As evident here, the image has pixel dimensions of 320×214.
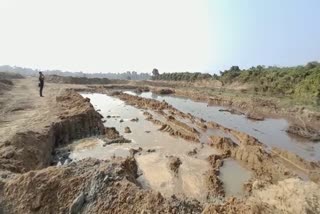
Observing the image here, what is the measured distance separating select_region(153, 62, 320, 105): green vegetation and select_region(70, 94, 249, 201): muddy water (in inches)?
592

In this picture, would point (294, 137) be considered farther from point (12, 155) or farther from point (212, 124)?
point (12, 155)

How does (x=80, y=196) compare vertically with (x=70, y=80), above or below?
above

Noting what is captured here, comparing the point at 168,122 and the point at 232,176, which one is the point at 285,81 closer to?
the point at 168,122

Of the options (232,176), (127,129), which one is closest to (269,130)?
(127,129)

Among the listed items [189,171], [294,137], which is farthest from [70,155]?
[294,137]

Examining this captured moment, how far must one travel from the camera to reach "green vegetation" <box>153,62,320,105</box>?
29.8 m

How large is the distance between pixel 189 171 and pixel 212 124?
9.04m

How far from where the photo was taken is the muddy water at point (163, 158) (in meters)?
10.8

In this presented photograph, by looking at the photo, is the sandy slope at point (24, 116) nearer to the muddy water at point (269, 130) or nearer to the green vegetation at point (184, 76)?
the muddy water at point (269, 130)

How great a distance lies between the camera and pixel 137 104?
31.2m

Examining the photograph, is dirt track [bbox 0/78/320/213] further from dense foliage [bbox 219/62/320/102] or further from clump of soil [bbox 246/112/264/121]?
dense foliage [bbox 219/62/320/102]

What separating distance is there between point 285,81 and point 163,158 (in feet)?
85.4

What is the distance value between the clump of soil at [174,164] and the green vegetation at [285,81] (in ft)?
56.8

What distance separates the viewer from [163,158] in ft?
44.8
